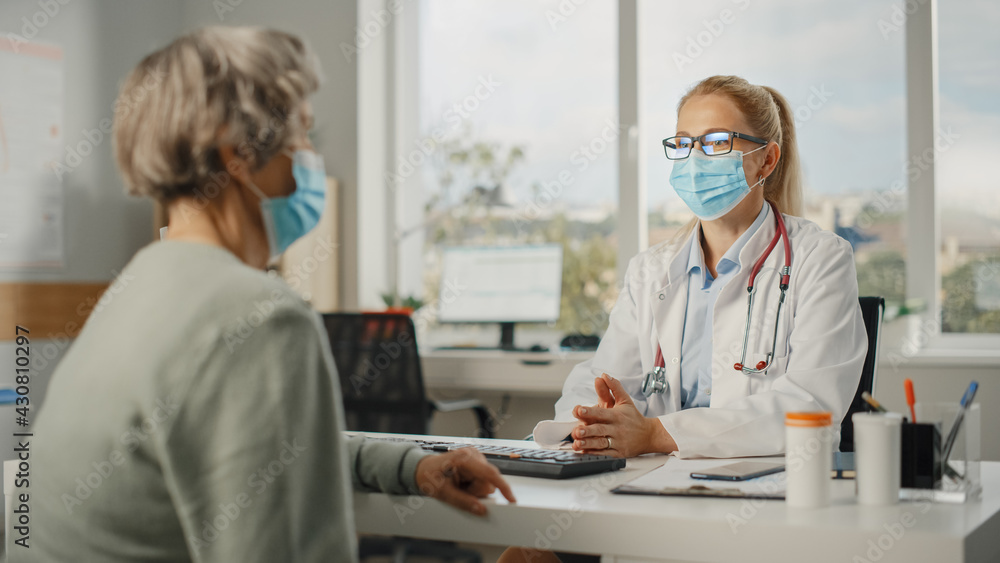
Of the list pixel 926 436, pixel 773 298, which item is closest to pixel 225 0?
pixel 773 298

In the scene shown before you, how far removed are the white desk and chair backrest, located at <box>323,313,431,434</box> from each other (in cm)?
171

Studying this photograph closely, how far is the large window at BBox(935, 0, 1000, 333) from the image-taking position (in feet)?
10.2

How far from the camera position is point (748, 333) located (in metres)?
1.63

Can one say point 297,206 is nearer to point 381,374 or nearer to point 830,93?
point 381,374

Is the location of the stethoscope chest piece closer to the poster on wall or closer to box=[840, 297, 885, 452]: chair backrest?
box=[840, 297, 885, 452]: chair backrest

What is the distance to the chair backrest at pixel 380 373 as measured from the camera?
2.84 metres

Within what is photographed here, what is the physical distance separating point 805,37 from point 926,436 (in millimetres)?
2742

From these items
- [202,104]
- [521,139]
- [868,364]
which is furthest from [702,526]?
[521,139]

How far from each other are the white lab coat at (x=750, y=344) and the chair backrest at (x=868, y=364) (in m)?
0.19

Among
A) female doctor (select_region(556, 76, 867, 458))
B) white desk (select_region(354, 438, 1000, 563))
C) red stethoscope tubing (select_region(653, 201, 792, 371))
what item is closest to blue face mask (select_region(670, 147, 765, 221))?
female doctor (select_region(556, 76, 867, 458))

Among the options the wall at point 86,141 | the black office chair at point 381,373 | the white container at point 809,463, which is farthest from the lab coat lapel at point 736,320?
the wall at point 86,141

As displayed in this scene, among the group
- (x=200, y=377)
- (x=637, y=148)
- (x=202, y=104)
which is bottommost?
(x=200, y=377)

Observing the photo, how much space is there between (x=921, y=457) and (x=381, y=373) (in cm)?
204

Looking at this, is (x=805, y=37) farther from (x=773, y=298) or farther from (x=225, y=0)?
(x=225, y=0)
